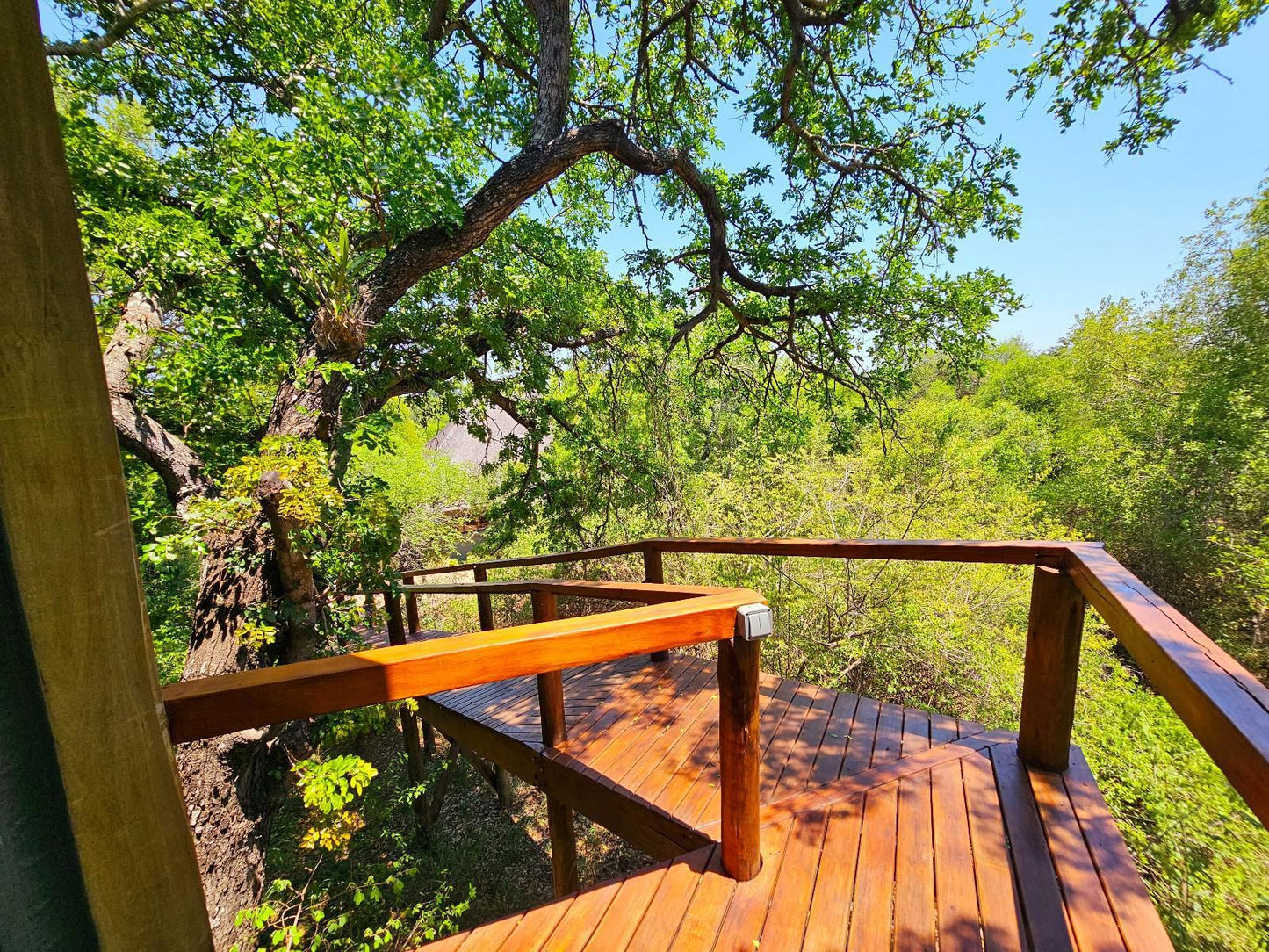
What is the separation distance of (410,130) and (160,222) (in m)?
1.61

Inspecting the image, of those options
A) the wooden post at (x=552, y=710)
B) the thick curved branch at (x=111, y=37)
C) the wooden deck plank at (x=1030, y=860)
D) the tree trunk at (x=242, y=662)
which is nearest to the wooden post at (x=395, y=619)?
the tree trunk at (x=242, y=662)

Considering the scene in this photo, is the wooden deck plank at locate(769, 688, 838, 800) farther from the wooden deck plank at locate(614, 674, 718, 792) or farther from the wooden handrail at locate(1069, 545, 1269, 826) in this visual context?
the wooden handrail at locate(1069, 545, 1269, 826)

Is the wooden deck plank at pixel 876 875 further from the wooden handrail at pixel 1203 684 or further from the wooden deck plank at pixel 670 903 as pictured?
the wooden handrail at pixel 1203 684

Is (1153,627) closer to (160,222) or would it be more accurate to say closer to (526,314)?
(160,222)

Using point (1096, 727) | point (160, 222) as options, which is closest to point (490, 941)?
point (160, 222)

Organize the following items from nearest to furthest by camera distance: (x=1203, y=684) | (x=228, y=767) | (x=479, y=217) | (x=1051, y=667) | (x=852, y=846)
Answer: (x=1203, y=684)
(x=852, y=846)
(x=1051, y=667)
(x=228, y=767)
(x=479, y=217)

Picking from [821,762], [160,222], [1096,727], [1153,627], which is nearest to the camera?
[1153,627]

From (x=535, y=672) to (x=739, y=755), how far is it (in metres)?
0.76

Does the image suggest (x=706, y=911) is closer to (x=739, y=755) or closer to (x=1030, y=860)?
(x=739, y=755)

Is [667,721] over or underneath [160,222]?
underneath

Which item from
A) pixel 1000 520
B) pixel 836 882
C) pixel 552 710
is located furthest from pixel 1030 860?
pixel 1000 520

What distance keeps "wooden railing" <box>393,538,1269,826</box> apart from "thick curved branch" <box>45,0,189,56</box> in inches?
173

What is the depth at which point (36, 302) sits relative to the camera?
0.53m

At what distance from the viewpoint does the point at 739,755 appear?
1354mm
